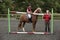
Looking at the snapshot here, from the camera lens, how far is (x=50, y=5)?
60750 millimetres

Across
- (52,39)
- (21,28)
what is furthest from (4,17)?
(52,39)

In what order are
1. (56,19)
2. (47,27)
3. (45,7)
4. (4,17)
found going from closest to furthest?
(47,27)
(56,19)
(4,17)
(45,7)

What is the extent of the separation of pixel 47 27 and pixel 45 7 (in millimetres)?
40880

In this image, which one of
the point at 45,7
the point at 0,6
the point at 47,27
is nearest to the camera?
the point at 47,27

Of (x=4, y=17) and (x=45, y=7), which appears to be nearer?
(x=4, y=17)

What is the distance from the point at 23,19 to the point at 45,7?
132ft

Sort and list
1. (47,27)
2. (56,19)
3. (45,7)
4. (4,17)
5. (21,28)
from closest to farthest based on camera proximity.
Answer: (47,27) < (21,28) < (56,19) < (4,17) < (45,7)

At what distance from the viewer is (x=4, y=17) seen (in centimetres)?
4350

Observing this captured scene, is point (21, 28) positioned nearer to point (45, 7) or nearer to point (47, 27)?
point (47, 27)

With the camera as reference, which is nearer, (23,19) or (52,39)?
(52,39)

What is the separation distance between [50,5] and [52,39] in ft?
149

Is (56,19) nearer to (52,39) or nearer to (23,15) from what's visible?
(23,15)

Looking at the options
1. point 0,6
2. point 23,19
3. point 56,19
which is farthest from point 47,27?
point 0,6

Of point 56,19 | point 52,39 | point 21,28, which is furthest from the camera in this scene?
point 56,19
